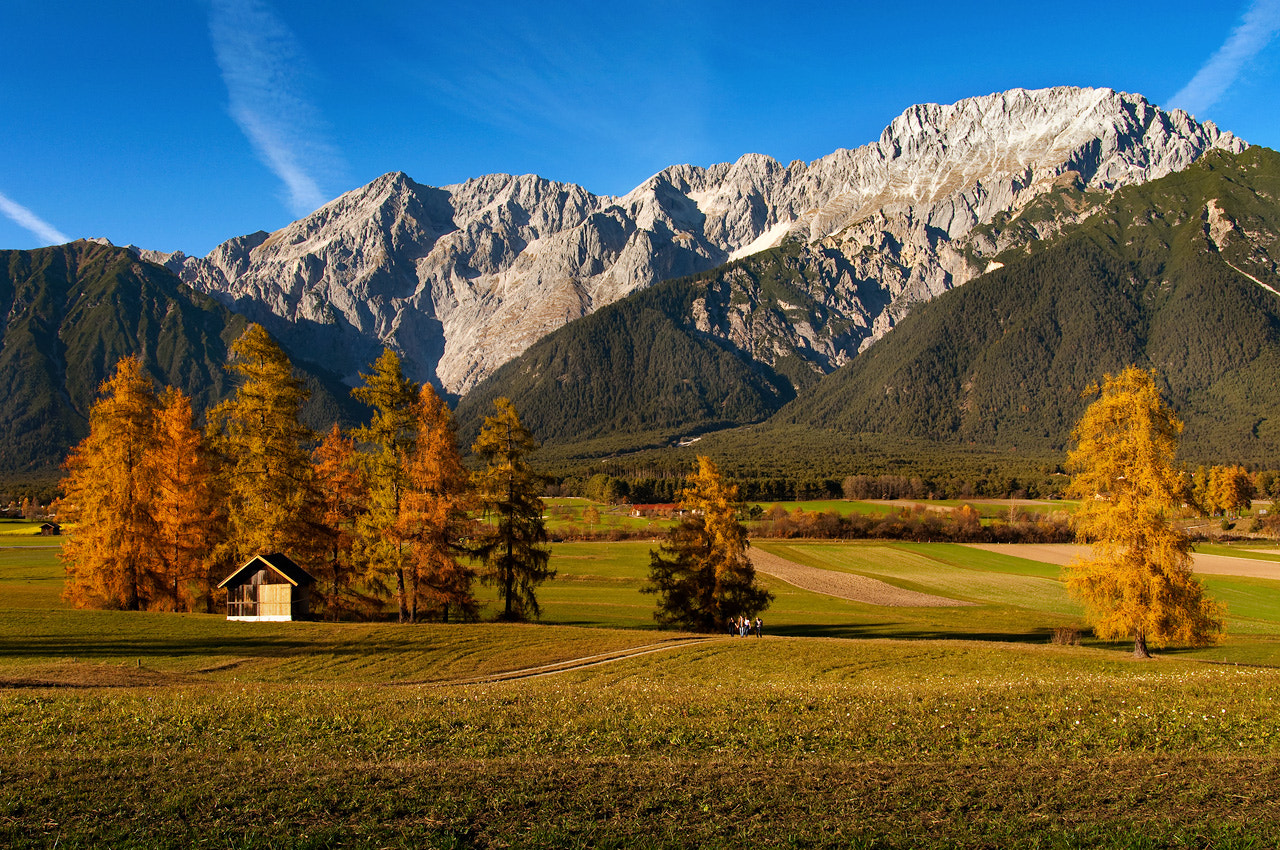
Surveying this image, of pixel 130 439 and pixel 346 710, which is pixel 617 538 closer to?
pixel 130 439

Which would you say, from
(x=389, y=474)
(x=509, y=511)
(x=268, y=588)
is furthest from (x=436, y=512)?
(x=268, y=588)

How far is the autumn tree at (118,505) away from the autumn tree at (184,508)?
40 centimetres

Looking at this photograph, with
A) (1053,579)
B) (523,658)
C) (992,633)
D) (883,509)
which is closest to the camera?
(523,658)

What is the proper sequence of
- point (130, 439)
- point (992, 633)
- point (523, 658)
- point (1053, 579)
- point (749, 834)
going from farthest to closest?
point (1053, 579) → point (992, 633) → point (130, 439) → point (523, 658) → point (749, 834)

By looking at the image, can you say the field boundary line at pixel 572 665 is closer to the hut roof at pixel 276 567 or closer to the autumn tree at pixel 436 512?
the autumn tree at pixel 436 512

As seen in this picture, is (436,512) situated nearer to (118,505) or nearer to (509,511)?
(509,511)

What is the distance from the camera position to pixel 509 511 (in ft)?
122

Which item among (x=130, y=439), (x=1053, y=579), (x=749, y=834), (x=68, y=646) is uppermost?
(x=130, y=439)

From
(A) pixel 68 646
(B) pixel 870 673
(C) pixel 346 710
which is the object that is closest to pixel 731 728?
(C) pixel 346 710

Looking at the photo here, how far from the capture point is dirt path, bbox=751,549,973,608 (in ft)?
196

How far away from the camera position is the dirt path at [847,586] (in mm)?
59625

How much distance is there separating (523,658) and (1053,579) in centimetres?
7129

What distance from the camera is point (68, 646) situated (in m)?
25.0

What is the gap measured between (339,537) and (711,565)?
21.2m
